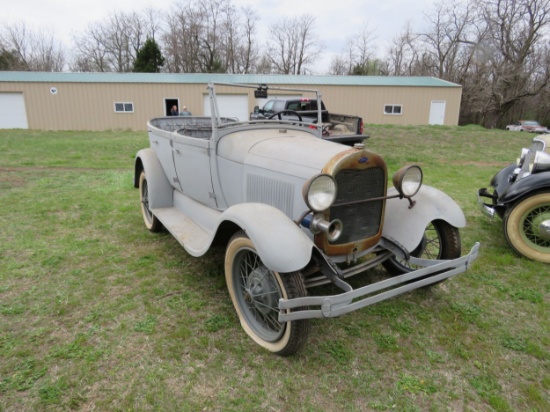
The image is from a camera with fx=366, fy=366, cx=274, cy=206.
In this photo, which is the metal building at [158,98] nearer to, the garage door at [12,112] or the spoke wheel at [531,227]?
the garage door at [12,112]

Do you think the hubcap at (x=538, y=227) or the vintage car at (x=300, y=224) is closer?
the vintage car at (x=300, y=224)

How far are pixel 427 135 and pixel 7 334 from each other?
14.2 metres

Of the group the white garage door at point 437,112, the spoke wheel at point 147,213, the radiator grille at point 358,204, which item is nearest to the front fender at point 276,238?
the radiator grille at point 358,204

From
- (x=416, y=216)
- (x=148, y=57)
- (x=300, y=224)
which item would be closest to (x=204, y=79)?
(x=148, y=57)

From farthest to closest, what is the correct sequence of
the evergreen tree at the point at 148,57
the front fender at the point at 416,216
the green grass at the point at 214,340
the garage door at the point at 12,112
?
the evergreen tree at the point at 148,57, the garage door at the point at 12,112, the front fender at the point at 416,216, the green grass at the point at 214,340

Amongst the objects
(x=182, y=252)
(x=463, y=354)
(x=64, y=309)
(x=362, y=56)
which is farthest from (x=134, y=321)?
(x=362, y=56)

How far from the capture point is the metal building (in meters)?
18.8

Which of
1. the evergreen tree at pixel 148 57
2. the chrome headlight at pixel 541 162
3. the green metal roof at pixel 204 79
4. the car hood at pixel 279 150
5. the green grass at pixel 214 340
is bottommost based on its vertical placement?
the green grass at pixel 214 340

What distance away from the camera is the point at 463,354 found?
2.47 meters

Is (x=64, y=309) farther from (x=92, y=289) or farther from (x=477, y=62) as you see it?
(x=477, y=62)

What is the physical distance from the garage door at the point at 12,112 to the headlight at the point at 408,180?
71.1ft

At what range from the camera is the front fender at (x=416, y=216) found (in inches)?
114

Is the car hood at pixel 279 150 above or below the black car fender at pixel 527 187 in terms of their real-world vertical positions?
above

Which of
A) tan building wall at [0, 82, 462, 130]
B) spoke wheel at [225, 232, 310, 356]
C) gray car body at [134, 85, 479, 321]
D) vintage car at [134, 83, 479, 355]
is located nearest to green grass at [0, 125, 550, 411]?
spoke wheel at [225, 232, 310, 356]
